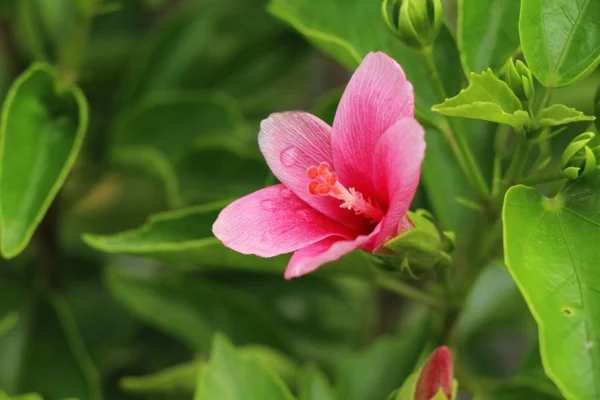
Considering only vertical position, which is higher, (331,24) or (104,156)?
(331,24)

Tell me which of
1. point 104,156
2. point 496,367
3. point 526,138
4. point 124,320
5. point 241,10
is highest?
point 526,138

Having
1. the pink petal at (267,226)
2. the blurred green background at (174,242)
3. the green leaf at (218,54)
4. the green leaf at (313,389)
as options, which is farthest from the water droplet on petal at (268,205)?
the green leaf at (218,54)

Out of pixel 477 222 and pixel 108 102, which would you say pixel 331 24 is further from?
pixel 108 102

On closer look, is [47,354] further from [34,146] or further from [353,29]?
[353,29]

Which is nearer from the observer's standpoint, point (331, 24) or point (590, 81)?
point (331, 24)

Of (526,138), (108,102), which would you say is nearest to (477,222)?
(526,138)

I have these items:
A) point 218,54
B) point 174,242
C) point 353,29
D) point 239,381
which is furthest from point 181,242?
point 218,54

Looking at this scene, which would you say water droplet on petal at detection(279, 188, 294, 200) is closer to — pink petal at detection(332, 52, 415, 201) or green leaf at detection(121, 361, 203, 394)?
pink petal at detection(332, 52, 415, 201)

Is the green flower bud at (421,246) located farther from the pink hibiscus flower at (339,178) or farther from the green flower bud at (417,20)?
the green flower bud at (417,20)

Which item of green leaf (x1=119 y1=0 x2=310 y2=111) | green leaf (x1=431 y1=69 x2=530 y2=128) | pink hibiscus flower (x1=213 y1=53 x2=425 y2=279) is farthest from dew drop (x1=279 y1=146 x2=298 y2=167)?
green leaf (x1=119 y1=0 x2=310 y2=111)
